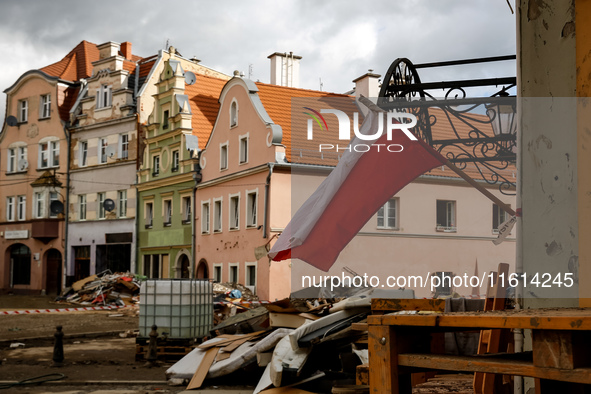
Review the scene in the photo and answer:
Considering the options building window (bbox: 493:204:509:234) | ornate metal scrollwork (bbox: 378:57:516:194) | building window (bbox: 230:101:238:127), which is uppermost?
building window (bbox: 230:101:238:127)

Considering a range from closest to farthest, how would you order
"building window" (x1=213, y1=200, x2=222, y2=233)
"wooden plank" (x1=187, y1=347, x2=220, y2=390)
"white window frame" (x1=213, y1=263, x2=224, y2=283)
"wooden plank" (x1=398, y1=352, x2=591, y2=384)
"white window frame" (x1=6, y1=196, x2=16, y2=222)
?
"wooden plank" (x1=398, y1=352, x2=591, y2=384), "wooden plank" (x1=187, y1=347, x2=220, y2=390), "white window frame" (x1=213, y1=263, x2=224, y2=283), "building window" (x1=213, y1=200, x2=222, y2=233), "white window frame" (x1=6, y1=196, x2=16, y2=222)

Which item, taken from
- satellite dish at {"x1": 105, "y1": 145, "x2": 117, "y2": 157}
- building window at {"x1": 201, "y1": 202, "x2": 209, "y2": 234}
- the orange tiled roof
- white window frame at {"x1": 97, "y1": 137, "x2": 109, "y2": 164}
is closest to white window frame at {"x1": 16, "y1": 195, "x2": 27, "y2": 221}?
white window frame at {"x1": 97, "y1": 137, "x2": 109, "y2": 164}

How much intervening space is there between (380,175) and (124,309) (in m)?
22.2

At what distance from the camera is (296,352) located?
773 centimetres

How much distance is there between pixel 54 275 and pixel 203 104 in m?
13.8

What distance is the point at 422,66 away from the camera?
25.3ft

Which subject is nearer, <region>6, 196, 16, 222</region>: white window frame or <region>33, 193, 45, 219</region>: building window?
<region>33, 193, 45, 219</region>: building window

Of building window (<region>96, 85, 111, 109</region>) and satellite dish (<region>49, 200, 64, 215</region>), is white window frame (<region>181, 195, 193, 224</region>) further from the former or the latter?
satellite dish (<region>49, 200, 64, 215</region>)

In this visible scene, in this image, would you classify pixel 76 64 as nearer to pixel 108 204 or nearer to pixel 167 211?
pixel 108 204

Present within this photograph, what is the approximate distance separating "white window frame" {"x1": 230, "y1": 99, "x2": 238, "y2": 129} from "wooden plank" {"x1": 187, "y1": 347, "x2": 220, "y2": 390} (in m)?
20.6

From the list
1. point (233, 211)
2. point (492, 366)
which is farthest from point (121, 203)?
point (492, 366)

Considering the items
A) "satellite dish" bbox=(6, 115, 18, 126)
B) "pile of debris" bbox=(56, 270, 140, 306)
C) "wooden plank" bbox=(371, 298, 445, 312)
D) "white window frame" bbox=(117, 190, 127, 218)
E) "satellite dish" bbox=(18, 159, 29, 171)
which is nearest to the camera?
"wooden plank" bbox=(371, 298, 445, 312)

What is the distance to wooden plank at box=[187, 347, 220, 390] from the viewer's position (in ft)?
31.2

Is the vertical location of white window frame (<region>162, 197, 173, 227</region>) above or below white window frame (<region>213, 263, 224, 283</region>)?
above
